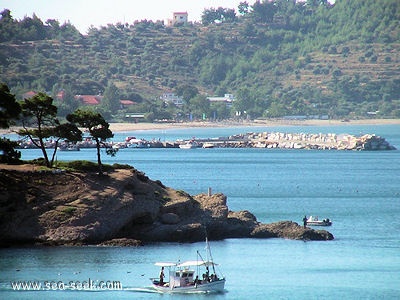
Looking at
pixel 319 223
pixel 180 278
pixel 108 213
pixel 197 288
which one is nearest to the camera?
pixel 197 288

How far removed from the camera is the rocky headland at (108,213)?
70562 mm

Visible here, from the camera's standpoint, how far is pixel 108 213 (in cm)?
7175

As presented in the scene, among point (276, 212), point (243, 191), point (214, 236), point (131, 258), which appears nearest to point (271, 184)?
point (243, 191)

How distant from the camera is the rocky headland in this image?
7056 centimetres

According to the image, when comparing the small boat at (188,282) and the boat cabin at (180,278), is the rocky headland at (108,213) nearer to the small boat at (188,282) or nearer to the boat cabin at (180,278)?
the small boat at (188,282)

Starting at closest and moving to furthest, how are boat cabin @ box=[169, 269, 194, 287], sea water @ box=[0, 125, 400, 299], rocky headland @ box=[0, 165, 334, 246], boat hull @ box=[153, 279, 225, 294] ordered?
boat hull @ box=[153, 279, 225, 294], boat cabin @ box=[169, 269, 194, 287], sea water @ box=[0, 125, 400, 299], rocky headland @ box=[0, 165, 334, 246]

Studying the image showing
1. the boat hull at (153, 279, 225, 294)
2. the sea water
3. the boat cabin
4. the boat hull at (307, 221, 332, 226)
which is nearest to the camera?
the boat hull at (153, 279, 225, 294)

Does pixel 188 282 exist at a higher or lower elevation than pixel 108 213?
lower

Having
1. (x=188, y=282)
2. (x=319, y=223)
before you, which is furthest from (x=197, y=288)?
(x=319, y=223)

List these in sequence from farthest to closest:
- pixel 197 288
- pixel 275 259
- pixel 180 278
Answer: pixel 275 259 → pixel 180 278 → pixel 197 288

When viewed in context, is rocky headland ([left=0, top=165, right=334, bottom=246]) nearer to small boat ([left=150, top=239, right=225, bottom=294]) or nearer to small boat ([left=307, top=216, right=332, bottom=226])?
small boat ([left=307, top=216, right=332, bottom=226])

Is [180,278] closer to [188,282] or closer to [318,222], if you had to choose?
[188,282]

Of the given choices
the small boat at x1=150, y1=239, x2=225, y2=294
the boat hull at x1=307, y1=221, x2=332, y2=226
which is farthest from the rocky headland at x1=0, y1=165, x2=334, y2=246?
the small boat at x1=150, y1=239, x2=225, y2=294

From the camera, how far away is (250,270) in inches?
2557
